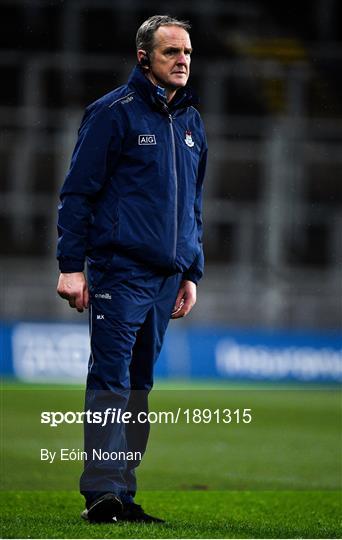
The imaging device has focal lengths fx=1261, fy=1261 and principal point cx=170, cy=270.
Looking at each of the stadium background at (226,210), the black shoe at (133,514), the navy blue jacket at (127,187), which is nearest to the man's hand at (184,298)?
the navy blue jacket at (127,187)

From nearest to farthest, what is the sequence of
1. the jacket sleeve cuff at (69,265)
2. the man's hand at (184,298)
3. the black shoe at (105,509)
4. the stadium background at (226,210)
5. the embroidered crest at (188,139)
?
1. the black shoe at (105,509)
2. the jacket sleeve cuff at (69,265)
3. the embroidered crest at (188,139)
4. the man's hand at (184,298)
5. the stadium background at (226,210)

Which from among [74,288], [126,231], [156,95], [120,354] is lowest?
[120,354]

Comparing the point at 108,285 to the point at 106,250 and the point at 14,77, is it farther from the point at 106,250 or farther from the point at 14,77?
the point at 14,77

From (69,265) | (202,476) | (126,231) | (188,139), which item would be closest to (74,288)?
(69,265)

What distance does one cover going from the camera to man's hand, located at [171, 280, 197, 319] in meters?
5.45

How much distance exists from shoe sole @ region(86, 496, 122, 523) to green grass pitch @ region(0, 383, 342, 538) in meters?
0.05

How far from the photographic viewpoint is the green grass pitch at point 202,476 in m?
5.13

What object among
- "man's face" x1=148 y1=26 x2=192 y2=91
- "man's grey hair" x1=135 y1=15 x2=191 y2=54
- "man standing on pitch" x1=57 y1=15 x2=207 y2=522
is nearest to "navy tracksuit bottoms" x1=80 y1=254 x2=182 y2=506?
"man standing on pitch" x1=57 y1=15 x2=207 y2=522

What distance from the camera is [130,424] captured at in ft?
17.3

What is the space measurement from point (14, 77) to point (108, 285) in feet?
56.7

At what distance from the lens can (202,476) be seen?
7.33m

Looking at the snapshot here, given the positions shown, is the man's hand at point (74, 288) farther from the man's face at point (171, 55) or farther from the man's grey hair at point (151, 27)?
the man's grey hair at point (151, 27)

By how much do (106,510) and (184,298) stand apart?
103 centimetres

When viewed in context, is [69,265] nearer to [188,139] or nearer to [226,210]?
[188,139]
